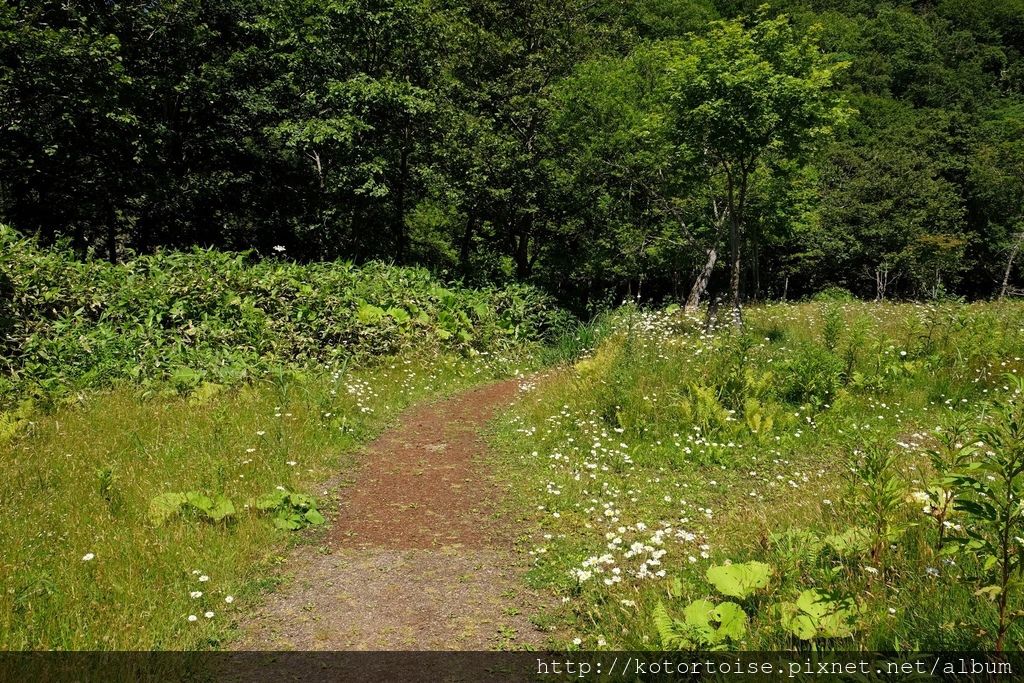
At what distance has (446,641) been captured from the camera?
4496 millimetres

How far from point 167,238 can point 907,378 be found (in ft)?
77.8

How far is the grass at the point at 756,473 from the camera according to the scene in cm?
390

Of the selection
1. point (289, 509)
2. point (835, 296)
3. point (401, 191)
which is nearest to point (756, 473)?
point (289, 509)

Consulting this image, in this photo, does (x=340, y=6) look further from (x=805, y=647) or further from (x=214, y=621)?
(x=805, y=647)

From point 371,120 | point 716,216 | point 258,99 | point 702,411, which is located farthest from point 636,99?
point 702,411

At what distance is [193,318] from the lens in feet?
38.8

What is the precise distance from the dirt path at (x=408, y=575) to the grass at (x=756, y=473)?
1.35ft

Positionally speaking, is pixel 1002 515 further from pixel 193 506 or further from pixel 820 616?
pixel 193 506

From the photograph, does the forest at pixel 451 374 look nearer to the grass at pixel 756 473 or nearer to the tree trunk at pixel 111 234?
the grass at pixel 756 473

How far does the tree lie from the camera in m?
11.9

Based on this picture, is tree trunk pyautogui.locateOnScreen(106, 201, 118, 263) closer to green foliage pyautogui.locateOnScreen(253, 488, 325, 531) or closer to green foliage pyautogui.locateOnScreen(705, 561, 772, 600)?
green foliage pyautogui.locateOnScreen(253, 488, 325, 531)

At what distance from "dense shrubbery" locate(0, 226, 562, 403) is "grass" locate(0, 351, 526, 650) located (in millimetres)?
928

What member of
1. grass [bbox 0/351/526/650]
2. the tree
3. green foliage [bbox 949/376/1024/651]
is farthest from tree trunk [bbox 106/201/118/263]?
green foliage [bbox 949/376/1024/651]

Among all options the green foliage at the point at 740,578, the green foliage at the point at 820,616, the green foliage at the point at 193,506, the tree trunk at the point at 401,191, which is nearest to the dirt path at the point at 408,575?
the green foliage at the point at 193,506
